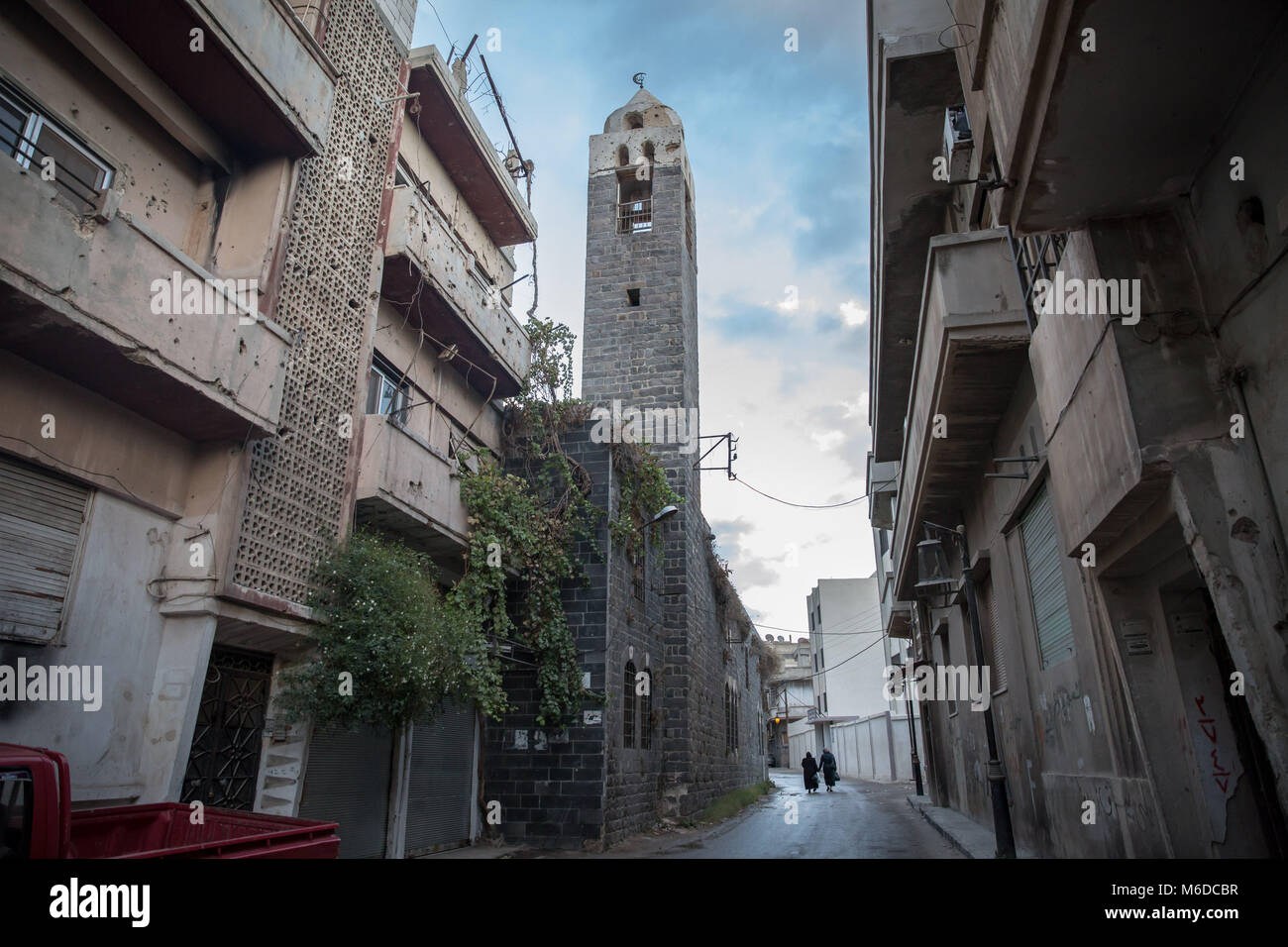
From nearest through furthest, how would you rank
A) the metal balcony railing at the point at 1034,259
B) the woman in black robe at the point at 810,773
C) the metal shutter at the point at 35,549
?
the metal shutter at the point at 35,549, the metal balcony railing at the point at 1034,259, the woman in black robe at the point at 810,773

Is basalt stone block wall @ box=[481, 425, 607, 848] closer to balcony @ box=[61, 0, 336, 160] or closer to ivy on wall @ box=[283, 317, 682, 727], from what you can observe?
ivy on wall @ box=[283, 317, 682, 727]

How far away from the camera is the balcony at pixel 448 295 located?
35.6 ft

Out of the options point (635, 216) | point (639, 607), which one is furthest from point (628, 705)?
point (635, 216)

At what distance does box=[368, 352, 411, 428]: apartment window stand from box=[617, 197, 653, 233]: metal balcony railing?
11.5 meters

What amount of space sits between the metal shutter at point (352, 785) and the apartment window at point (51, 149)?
599 cm

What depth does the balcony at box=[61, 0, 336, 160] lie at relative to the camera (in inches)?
277

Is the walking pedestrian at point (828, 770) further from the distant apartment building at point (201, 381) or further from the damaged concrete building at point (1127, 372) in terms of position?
the distant apartment building at point (201, 381)

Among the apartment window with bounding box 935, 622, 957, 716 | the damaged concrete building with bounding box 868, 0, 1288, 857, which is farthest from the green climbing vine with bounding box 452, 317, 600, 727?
the apartment window with bounding box 935, 622, 957, 716

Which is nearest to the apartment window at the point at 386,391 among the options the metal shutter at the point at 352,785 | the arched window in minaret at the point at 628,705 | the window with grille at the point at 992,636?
the metal shutter at the point at 352,785

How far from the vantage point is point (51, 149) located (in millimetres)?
6676

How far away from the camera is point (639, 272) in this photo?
2069 cm

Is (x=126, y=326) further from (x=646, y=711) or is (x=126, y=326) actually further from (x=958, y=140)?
(x=646, y=711)
